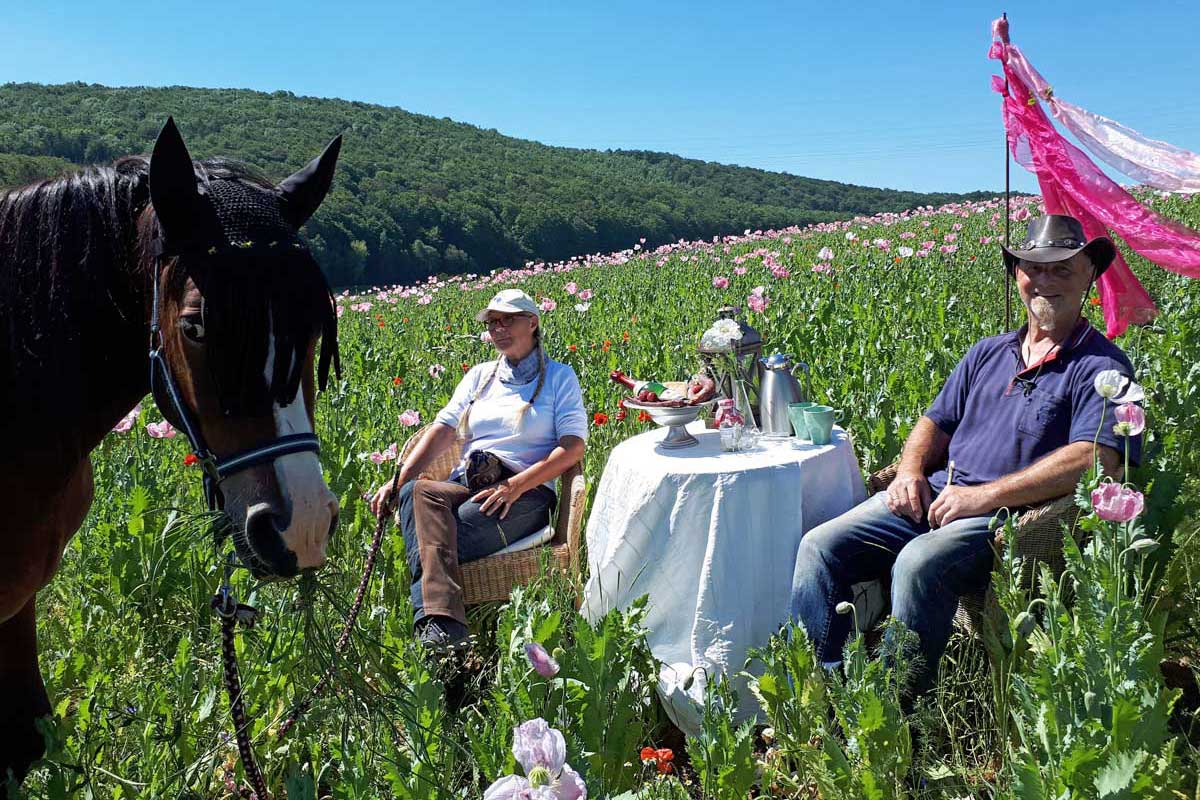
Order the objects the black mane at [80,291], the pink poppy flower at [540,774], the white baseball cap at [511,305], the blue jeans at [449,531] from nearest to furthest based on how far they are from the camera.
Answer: the pink poppy flower at [540,774]
the black mane at [80,291]
the blue jeans at [449,531]
the white baseball cap at [511,305]

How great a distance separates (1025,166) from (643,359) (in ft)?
13.8

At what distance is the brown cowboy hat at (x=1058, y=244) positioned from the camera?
10.9ft

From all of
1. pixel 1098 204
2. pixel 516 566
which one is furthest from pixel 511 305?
pixel 1098 204

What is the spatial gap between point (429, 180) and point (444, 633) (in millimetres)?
47361

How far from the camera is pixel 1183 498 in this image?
12.3 ft

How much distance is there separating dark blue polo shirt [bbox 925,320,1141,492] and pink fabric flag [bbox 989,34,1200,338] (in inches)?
39.6

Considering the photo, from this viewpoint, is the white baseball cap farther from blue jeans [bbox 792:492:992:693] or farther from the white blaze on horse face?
the white blaze on horse face

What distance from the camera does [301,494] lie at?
1701 millimetres

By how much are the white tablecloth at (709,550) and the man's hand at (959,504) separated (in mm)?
496

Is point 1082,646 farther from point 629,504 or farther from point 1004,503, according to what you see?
point 629,504

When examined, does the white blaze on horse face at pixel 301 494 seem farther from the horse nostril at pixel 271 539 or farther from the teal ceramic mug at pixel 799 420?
the teal ceramic mug at pixel 799 420

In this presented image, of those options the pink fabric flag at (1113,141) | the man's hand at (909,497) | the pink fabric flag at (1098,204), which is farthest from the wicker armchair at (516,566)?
the pink fabric flag at (1113,141)

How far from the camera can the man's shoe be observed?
135 inches

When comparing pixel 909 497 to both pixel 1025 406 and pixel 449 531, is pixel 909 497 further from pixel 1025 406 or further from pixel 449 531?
pixel 449 531
